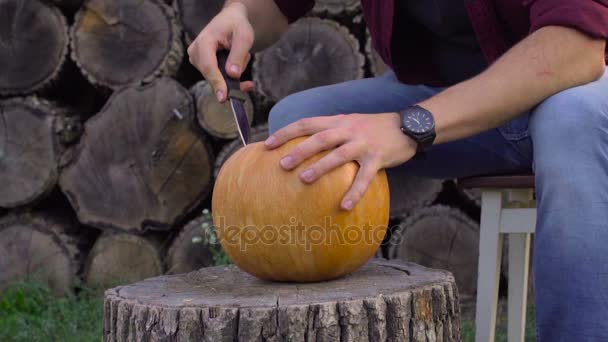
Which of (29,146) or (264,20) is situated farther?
(29,146)

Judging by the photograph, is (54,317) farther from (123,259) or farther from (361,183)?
(361,183)

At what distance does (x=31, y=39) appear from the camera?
112 inches

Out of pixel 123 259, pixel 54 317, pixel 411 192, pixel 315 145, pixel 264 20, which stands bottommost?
pixel 54 317

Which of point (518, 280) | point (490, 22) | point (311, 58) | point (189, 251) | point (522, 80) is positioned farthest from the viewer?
point (189, 251)

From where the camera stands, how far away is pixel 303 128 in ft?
4.32

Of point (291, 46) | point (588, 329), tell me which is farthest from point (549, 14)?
point (291, 46)

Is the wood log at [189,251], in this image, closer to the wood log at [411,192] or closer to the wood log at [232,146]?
the wood log at [232,146]

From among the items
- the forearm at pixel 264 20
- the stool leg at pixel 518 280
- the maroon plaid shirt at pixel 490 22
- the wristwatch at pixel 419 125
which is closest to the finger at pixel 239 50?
the forearm at pixel 264 20

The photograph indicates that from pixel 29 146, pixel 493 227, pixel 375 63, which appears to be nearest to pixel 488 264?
pixel 493 227

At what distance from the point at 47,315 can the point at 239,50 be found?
1.62 m

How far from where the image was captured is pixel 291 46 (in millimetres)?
2742

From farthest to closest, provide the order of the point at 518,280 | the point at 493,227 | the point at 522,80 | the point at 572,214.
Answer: the point at 518,280
the point at 493,227
the point at 522,80
the point at 572,214

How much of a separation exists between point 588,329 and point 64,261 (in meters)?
2.30

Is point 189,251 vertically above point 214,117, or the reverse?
point 214,117
